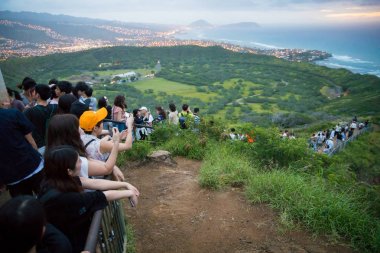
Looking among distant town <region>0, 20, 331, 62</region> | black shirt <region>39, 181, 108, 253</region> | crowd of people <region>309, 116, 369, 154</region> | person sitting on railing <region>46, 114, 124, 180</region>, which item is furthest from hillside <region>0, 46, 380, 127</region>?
black shirt <region>39, 181, 108, 253</region>

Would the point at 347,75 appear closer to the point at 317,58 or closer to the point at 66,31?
the point at 317,58

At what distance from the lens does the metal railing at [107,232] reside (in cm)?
191

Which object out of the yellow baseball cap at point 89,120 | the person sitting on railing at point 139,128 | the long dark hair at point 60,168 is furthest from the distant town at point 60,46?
the long dark hair at point 60,168

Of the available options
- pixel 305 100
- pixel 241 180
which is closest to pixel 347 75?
pixel 305 100

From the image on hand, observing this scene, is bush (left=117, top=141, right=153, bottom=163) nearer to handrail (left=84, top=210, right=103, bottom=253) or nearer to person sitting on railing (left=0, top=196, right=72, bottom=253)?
handrail (left=84, top=210, right=103, bottom=253)

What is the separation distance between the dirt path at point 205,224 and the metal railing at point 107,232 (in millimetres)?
706

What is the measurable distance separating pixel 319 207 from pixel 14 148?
3973 millimetres

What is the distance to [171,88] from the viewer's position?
2726 inches

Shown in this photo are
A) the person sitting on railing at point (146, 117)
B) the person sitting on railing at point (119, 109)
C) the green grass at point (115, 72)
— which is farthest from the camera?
the green grass at point (115, 72)

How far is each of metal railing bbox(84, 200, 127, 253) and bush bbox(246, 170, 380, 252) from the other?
2.32 m

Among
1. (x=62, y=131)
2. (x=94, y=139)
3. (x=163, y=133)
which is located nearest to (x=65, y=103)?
(x=94, y=139)

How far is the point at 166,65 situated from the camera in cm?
9519

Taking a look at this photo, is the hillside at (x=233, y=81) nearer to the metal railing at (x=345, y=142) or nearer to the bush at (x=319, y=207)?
the metal railing at (x=345, y=142)

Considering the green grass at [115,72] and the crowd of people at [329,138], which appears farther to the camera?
the green grass at [115,72]
